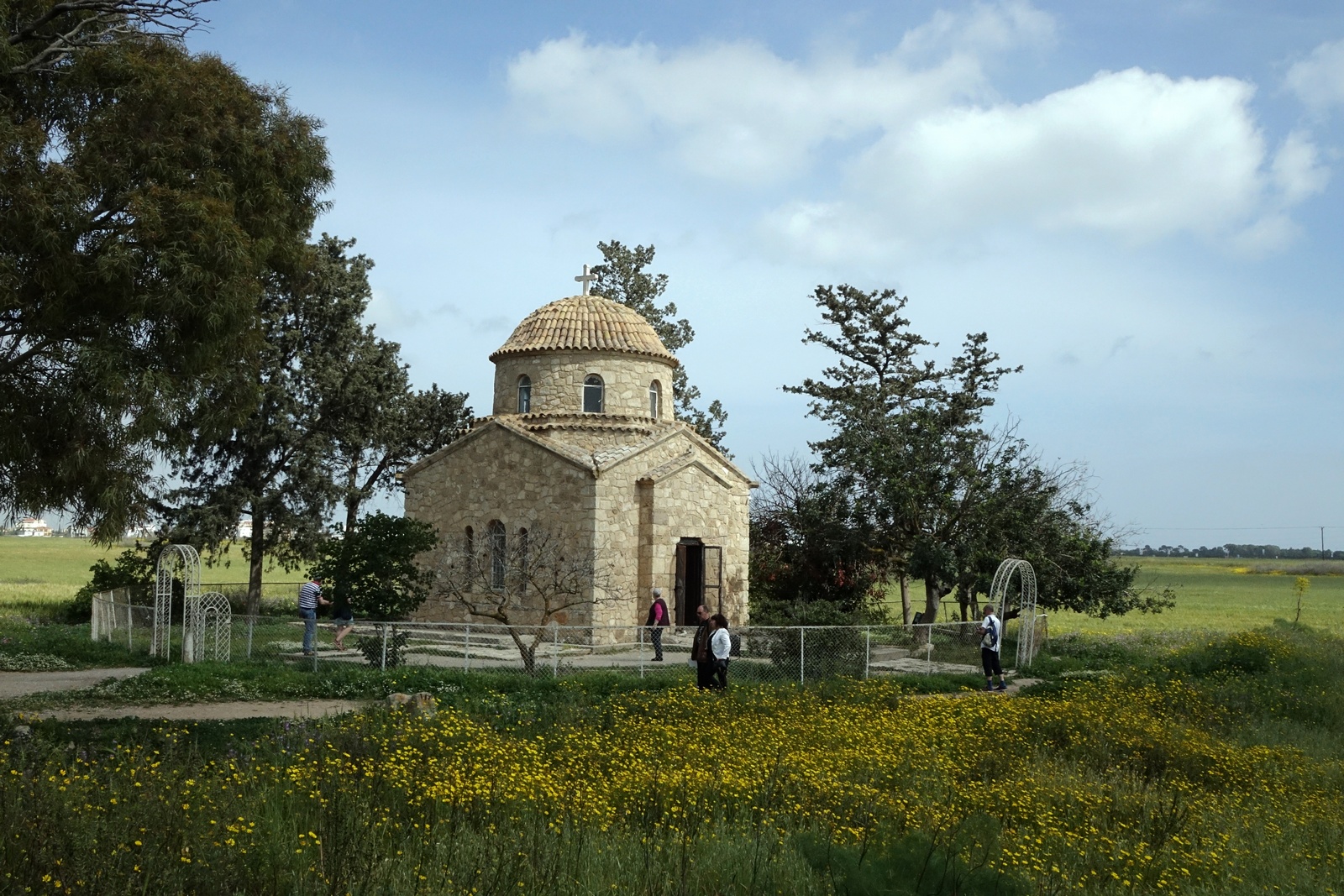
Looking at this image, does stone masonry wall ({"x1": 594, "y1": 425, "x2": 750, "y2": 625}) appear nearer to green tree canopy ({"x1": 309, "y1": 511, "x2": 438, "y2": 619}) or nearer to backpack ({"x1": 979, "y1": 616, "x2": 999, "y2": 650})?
green tree canopy ({"x1": 309, "y1": 511, "x2": 438, "y2": 619})

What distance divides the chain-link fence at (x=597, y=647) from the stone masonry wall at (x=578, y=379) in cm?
598

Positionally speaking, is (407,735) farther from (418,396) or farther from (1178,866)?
(418,396)

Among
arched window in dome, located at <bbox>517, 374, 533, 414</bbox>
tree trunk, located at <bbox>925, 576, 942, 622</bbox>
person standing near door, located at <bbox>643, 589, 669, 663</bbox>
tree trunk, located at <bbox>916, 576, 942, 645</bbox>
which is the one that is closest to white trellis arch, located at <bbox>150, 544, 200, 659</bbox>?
person standing near door, located at <bbox>643, 589, 669, 663</bbox>

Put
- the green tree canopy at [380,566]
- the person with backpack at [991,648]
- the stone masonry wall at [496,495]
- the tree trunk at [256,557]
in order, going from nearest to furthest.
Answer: the person with backpack at [991,648] < the green tree canopy at [380,566] < the stone masonry wall at [496,495] < the tree trunk at [256,557]

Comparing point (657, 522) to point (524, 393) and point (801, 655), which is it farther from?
point (801, 655)

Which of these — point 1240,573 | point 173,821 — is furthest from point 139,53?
point 1240,573

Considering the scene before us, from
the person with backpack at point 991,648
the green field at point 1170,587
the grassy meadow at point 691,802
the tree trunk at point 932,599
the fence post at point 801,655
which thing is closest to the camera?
the grassy meadow at point 691,802

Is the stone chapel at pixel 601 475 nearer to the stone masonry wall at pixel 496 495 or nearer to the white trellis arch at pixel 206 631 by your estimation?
the stone masonry wall at pixel 496 495

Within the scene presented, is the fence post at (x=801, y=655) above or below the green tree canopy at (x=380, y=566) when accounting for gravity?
below

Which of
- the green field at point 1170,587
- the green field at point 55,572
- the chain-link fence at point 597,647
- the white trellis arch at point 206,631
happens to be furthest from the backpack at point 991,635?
the green field at point 55,572

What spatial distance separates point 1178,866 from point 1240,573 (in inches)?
4165

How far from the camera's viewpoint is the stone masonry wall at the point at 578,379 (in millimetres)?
29406

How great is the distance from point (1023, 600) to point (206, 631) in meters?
18.0

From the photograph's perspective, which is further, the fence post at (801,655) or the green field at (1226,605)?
the green field at (1226,605)
